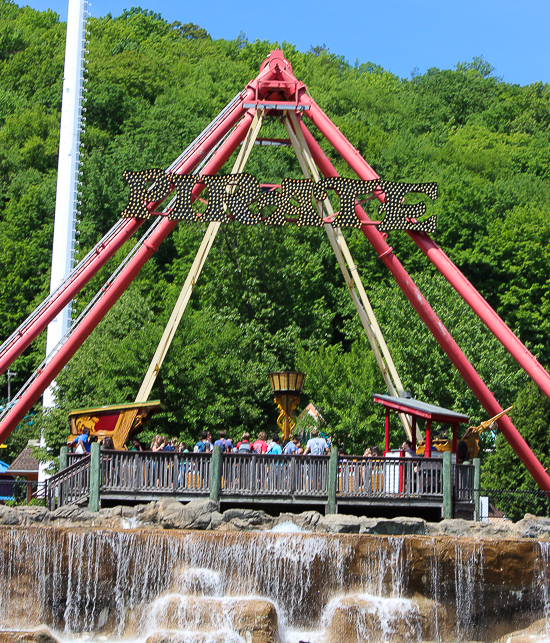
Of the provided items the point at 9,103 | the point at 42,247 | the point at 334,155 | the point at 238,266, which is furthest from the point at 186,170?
the point at 9,103

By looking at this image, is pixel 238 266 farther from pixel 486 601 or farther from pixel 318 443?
pixel 486 601

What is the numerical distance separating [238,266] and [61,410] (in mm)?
16597

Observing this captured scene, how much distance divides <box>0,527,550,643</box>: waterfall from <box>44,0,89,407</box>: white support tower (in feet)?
79.5

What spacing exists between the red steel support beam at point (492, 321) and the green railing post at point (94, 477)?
10268 millimetres

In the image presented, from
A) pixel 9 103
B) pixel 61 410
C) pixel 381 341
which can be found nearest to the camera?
pixel 381 341

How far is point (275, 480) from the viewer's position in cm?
2214

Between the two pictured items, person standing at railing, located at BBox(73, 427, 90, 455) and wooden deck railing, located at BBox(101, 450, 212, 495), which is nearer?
wooden deck railing, located at BBox(101, 450, 212, 495)

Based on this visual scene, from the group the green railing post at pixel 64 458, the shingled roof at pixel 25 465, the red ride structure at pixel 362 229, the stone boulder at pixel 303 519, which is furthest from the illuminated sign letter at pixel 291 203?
→ the shingled roof at pixel 25 465

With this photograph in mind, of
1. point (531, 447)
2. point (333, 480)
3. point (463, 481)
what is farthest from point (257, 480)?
point (531, 447)

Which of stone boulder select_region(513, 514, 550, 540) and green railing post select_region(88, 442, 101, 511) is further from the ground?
green railing post select_region(88, 442, 101, 511)

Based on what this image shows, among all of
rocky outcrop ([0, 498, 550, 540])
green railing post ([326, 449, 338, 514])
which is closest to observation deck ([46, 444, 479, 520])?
green railing post ([326, 449, 338, 514])

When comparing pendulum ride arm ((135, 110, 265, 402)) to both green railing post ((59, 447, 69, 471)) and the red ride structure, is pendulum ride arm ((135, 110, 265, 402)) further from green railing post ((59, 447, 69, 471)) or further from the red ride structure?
green railing post ((59, 447, 69, 471))

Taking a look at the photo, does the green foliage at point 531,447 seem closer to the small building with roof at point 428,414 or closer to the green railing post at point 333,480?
the small building with roof at point 428,414

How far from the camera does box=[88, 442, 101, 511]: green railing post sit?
21.8 meters
